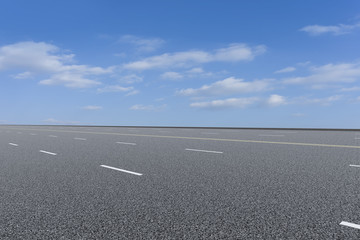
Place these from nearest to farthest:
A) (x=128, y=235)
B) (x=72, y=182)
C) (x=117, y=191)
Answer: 1. (x=128, y=235)
2. (x=117, y=191)
3. (x=72, y=182)

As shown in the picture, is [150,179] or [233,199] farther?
[150,179]

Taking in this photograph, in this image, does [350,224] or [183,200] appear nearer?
[350,224]

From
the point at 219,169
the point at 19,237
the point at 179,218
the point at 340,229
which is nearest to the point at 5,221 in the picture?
the point at 19,237

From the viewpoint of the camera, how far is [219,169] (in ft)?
26.1

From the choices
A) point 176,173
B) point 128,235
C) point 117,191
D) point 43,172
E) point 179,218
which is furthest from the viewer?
point 43,172

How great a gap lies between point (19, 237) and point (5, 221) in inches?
29.1

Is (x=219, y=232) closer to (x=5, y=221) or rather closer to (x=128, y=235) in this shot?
(x=128, y=235)

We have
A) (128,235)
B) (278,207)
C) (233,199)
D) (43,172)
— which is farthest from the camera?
(43,172)

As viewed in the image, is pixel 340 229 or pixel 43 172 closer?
pixel 340 229

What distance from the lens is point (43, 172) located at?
8078 millimetres

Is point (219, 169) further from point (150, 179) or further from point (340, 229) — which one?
point (340, 229)

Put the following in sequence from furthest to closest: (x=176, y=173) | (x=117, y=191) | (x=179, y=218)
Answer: (x=176, y=173), (x=117, y=191), (x=179, y=218)

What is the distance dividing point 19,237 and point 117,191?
7.21 ft

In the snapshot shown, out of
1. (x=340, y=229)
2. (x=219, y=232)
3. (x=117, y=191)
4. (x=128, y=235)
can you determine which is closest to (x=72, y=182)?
(x=117, y=191)
